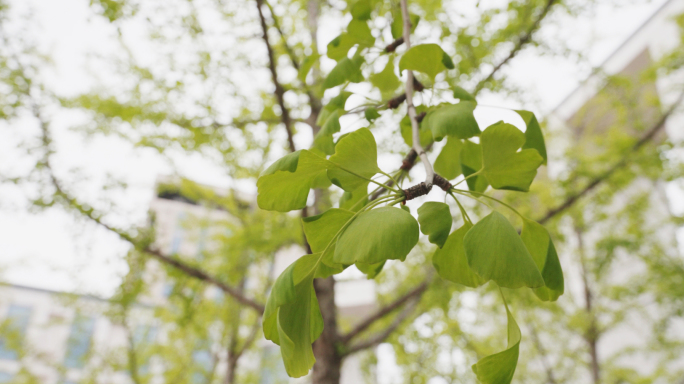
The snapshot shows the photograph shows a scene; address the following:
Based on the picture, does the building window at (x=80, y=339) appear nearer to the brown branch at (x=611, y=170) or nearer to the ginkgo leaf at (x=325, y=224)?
the brown branch at (x=611, y=170)

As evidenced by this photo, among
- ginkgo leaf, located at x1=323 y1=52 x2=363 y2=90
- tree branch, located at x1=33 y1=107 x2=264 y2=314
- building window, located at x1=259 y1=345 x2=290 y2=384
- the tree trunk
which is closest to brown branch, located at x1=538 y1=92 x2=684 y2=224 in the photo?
the tree trunk

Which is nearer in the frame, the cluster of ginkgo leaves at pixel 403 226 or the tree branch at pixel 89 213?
the cluster of ginkgo leaves at pixel 403 226

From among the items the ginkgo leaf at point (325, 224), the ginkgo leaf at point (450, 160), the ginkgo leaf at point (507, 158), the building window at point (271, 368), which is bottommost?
the ginkgo leaf at point (325, 224)

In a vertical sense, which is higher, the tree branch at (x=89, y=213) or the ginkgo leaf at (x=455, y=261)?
the tree branch at (x=89, y=213)

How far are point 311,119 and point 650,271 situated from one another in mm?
2273

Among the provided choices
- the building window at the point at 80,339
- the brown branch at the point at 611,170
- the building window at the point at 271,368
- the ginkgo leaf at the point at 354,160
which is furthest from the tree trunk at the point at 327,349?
the building window at the point at 271,368

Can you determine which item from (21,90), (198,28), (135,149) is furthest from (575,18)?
(21,90)

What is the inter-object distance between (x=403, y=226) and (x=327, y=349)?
4.31 ft

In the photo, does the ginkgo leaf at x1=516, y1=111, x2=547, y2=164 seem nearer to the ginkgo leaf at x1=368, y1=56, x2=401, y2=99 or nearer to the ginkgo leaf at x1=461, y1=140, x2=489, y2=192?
the ginkgo leaf at x1=461, y1=140, x2=489, y2=192

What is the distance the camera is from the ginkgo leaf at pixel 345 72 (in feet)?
1.38

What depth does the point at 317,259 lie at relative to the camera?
295 millimetres

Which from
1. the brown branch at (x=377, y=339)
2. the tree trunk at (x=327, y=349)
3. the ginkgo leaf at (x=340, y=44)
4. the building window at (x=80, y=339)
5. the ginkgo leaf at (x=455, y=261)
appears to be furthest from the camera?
the building window at (x=80, y=339)

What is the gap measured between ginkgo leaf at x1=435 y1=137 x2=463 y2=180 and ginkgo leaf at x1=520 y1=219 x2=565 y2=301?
0.10 m

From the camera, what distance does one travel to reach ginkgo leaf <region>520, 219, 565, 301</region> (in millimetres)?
328
